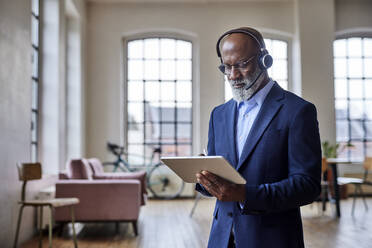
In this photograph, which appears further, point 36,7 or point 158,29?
point 158,29

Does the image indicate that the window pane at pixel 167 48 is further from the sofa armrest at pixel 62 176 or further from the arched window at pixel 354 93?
the sofa armrest at pixel 62 176

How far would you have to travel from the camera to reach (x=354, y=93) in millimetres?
9922

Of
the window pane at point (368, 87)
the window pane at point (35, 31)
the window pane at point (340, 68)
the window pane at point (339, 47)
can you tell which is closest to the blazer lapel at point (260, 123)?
the window pane at point (35, 31)

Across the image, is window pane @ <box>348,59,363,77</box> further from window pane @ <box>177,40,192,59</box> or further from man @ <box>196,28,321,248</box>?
man @ <box>196,28,321,248</box>

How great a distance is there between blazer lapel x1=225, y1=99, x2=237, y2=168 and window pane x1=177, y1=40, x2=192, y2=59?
321 inches

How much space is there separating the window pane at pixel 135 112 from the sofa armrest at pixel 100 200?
4224 mm

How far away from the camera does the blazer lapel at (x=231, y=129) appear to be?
156 cm

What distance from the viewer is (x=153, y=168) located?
30.2 ft

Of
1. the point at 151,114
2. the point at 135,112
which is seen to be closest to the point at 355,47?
the point at 151,114

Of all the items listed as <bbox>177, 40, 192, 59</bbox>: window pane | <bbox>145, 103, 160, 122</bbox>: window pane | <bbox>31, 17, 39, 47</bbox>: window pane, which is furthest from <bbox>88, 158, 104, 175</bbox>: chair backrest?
<bbox>177, 40, 192, 59</bbox>: window pane

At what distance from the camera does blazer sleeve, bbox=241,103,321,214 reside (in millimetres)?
1381

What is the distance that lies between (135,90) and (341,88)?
4.28 metres

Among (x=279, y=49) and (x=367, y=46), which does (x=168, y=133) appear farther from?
(x=367, y=46)

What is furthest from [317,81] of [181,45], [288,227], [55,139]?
[288,227]
